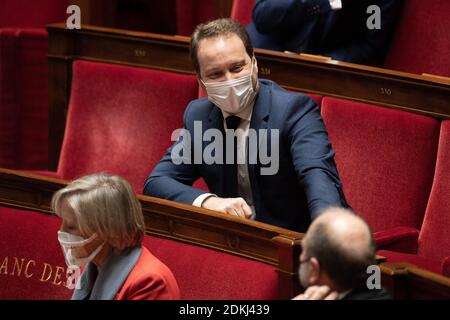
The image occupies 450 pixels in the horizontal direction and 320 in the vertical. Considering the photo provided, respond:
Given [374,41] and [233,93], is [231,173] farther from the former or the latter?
[374,41]

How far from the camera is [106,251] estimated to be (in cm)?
75

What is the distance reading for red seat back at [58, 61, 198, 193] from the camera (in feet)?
4.08

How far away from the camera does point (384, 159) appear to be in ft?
3.56

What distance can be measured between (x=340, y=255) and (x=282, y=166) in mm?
314

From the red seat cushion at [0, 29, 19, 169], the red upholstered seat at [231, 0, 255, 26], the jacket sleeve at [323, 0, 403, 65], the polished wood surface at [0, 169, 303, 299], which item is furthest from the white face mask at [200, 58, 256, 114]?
the red seat cushion at [0, 29, 19, 169]

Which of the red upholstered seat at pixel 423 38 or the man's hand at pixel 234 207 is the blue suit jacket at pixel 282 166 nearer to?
the man's hand at pixel 234 207

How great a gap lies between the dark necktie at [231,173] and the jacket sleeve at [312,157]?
56mm

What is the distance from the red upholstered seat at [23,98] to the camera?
1.50 meters

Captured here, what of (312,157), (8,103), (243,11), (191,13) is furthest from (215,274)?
(191,13)

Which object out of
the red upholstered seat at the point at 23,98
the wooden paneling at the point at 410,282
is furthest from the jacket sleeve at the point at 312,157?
the red upholstered seat at the point at 23,98

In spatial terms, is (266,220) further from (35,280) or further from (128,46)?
(128,46)
